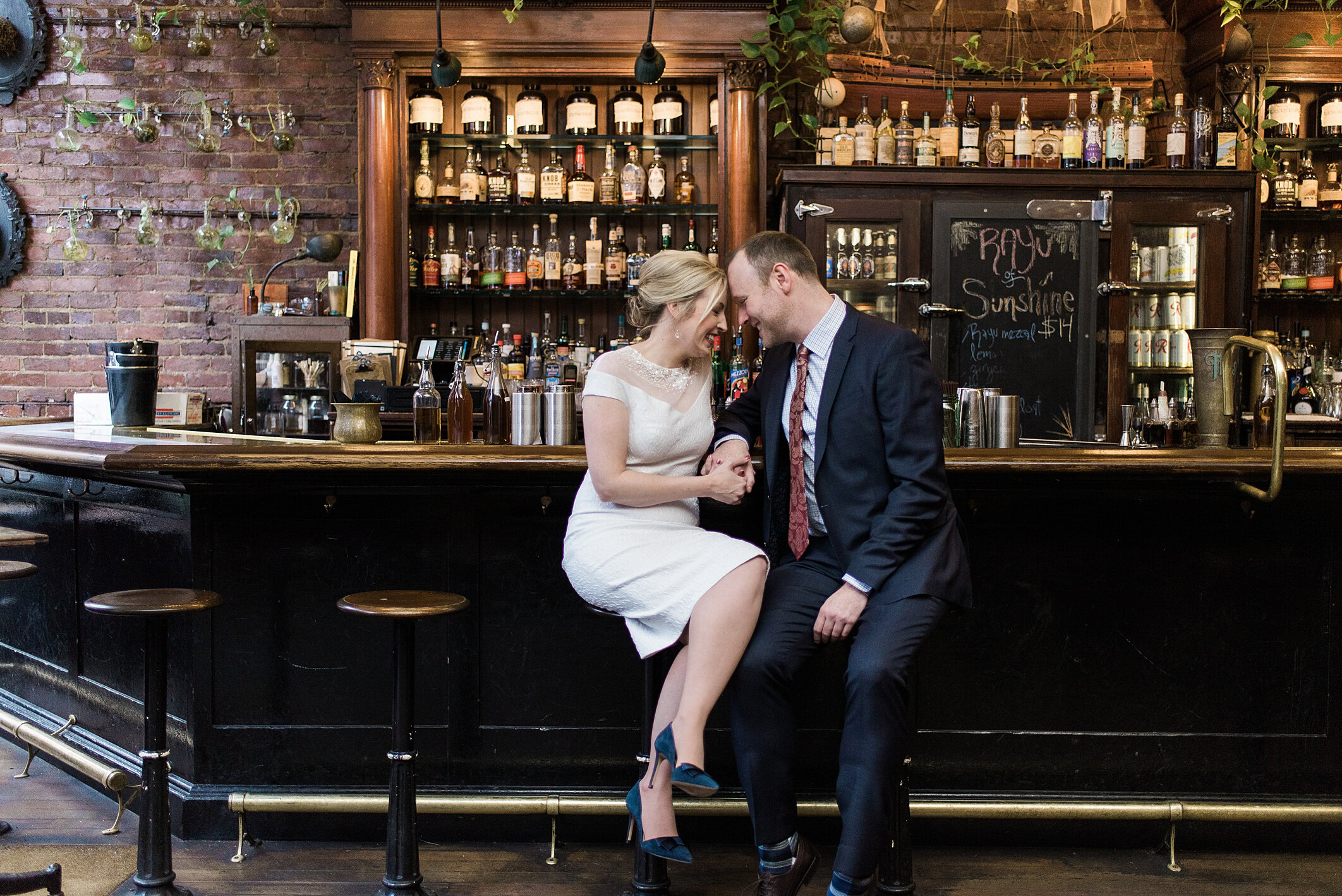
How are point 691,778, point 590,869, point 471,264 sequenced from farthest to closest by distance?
point 471,264 < point 590,869 < point 691,778

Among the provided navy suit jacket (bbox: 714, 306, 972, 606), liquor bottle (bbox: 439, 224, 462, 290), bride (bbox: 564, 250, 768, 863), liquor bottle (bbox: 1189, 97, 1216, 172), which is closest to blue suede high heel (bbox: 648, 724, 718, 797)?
bride (bbox: 564, 250, 768, 863)

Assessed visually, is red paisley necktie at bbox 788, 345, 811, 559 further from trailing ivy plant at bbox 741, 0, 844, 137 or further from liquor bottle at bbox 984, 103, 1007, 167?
liquor bottle at bbox 984, 103, 1007, 167

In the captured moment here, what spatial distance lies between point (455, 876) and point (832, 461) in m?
1.28

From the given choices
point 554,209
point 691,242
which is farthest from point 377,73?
point 691,242

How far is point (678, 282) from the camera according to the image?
2201 millimetres

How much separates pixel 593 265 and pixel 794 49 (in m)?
1.35

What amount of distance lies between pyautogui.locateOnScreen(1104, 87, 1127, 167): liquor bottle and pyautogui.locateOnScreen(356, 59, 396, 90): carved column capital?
3139mm

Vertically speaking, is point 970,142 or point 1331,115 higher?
point 1331,115

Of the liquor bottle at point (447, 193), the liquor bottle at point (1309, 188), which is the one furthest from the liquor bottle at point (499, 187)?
the liquor bottle at point (1309, 188)

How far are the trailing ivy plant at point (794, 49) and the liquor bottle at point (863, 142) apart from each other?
186 mm

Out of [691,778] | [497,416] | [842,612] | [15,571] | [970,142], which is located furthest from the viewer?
[970,142]

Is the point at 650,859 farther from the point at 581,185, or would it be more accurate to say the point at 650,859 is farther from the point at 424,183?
the point at 424,183

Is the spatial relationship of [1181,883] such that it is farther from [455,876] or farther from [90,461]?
[90,461]

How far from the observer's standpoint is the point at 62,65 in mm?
5125
